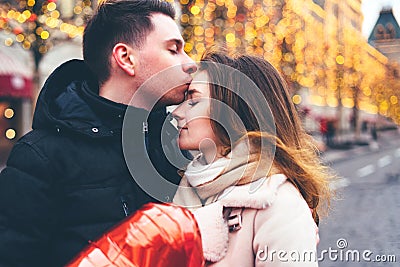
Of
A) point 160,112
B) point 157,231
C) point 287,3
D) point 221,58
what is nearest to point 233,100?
point 221,58

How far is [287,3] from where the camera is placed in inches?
775

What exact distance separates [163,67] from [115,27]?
0.18m

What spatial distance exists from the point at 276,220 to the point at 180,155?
437 mm

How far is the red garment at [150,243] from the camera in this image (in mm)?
836

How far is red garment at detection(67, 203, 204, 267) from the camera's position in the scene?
84cm

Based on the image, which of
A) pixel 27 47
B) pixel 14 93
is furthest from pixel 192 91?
pixel 14 93

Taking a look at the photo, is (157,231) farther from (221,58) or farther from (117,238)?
(221,58)

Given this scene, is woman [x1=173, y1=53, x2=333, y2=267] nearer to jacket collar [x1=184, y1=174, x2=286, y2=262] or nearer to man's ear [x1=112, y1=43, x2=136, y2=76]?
jacket collar [x1=184, y1=174, x2=286, y2=262]

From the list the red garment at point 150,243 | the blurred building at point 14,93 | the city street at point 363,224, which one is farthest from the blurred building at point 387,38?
the red garment at point 150,243

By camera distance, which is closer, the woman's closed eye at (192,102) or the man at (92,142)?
the man at (92,142)

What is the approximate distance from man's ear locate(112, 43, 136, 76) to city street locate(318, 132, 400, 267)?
1.24 meters

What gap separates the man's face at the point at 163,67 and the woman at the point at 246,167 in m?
0.04

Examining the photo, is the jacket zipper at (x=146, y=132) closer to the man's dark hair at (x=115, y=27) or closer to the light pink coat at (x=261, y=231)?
the man's dark hair at (x=115, y=27)

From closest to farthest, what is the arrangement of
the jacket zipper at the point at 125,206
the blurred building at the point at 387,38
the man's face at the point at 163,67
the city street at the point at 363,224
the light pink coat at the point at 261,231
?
the light pink coat at the point at 261,231 < the jacket zipper at the point at 125,206 < the man's face at the point at 163,67 < the city street at the point at 363,224 < the blurred building at the point at 387,38
